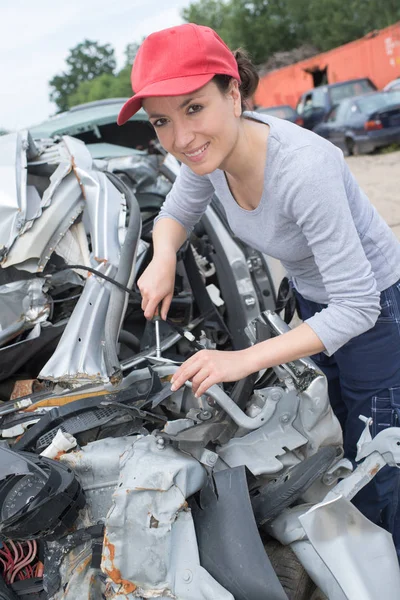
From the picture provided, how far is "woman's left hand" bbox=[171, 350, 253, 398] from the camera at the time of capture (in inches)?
58.6

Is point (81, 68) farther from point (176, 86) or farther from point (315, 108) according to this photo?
point (176, 86)

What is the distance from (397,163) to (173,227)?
840 centimetres

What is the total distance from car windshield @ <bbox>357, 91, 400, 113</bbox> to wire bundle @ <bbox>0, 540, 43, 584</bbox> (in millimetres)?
10433

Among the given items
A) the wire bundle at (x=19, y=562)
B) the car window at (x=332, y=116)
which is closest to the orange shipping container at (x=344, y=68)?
the car window at (x=332, y=116)

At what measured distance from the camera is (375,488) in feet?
6.42

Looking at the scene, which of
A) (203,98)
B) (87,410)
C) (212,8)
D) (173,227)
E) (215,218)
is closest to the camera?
(203,98)

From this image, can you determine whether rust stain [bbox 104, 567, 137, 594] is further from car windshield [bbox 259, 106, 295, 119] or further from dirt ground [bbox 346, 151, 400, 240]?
car windshield [bbox 259, 106, 295, 119]

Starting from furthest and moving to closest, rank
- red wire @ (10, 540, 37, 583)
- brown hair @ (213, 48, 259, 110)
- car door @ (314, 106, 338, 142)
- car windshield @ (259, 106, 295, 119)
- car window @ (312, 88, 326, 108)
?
car windshield @ (259, 106, 295, 119) → car window @ (312, 88, 326, 108) → car door @ (314, 106, 338, 142) → red wire @ (10, 540, 37, 583) → brown hair @ (213, 48, 259, 110)

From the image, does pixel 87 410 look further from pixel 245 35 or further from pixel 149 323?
pixel 245 35

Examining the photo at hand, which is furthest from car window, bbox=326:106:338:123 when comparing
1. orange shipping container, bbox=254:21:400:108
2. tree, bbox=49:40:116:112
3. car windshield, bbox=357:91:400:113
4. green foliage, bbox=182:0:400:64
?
tree, bbox=49:40:116:112

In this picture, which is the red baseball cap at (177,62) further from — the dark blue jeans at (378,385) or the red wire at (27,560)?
the red wire at (27,560)

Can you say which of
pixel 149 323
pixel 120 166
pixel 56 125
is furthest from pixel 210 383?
pixel 56 125

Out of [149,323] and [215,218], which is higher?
[215,218]

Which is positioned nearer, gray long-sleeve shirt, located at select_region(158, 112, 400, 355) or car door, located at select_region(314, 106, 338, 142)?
gray long-sleeve shirt, located at select_region(158, 112, 400, 355)
